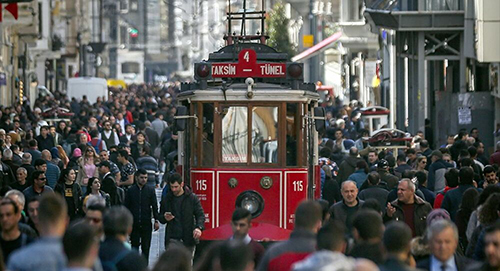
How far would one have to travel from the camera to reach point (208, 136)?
1736 cm

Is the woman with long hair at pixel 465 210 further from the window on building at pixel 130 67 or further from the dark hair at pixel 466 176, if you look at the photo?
the window on building at pixel 130 67

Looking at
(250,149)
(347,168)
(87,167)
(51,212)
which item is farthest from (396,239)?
(347,168)

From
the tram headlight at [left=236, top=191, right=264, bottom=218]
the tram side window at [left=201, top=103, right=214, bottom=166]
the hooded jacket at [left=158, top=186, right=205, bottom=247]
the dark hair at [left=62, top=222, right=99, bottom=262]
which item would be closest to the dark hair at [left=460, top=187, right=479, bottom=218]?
the hooded jacket at [left=158, top=186, right=205, bottom=247]

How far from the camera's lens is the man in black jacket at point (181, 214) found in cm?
1579

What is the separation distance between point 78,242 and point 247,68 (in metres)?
10.1

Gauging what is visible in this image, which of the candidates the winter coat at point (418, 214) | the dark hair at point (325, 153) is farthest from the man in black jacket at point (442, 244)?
the dark hair at point (325, 153)

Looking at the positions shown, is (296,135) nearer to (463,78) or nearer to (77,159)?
(77,159)

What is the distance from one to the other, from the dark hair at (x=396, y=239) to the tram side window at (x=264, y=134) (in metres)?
8.44

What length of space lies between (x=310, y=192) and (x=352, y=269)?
10534 mm

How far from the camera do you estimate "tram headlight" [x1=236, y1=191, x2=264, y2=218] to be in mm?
17031

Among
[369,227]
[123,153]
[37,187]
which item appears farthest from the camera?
[123,153]

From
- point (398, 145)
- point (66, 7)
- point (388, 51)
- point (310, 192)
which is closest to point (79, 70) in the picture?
point (66, 7)

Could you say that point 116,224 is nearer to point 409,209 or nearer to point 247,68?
point 409,209

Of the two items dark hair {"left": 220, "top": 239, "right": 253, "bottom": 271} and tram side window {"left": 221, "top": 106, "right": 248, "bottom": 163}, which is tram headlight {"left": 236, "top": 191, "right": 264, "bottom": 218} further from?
dark hair {"left": 220, "top": 239, "right": 253, "bottom": 271}
